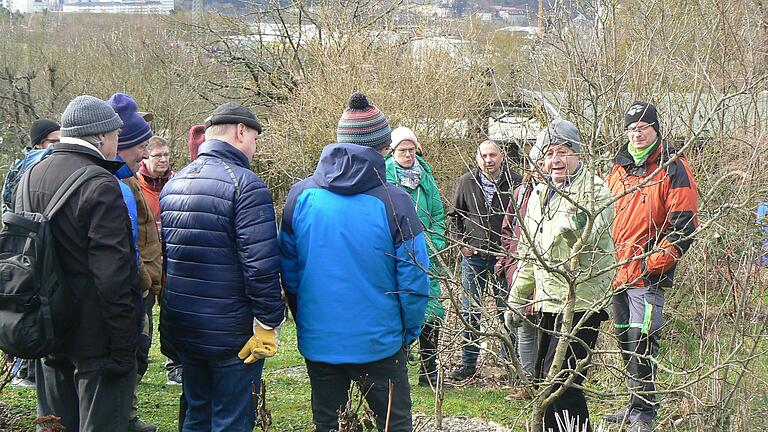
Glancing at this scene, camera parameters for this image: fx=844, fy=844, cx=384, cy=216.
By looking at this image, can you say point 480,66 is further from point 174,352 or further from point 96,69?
point 174,352

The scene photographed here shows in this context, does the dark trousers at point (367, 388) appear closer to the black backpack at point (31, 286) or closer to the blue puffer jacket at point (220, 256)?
the blue puffer jacket at point (220, 256)

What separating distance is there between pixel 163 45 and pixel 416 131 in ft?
33.3

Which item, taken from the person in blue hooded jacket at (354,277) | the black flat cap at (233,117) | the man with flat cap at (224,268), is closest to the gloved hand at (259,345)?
the man with flat cap at (224,268)

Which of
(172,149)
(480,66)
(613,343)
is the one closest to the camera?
(613,343)

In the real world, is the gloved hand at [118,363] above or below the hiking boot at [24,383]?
above

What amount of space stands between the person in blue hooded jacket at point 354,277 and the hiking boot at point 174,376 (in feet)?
9.76

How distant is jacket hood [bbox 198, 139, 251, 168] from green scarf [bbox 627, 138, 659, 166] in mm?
2604

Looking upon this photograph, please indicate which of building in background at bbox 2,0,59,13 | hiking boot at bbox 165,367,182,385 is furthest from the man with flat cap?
building in background at bbox 2,0,59,13

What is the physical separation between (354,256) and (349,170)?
42cm

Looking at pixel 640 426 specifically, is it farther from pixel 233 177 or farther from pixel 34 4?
pixel 34 4

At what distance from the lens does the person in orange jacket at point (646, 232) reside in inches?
206

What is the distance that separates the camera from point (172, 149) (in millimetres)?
17438

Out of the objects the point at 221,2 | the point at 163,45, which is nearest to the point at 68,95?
the point at 163,45

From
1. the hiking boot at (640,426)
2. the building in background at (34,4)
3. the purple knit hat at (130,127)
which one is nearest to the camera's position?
the purple knit hat at (130,127)
